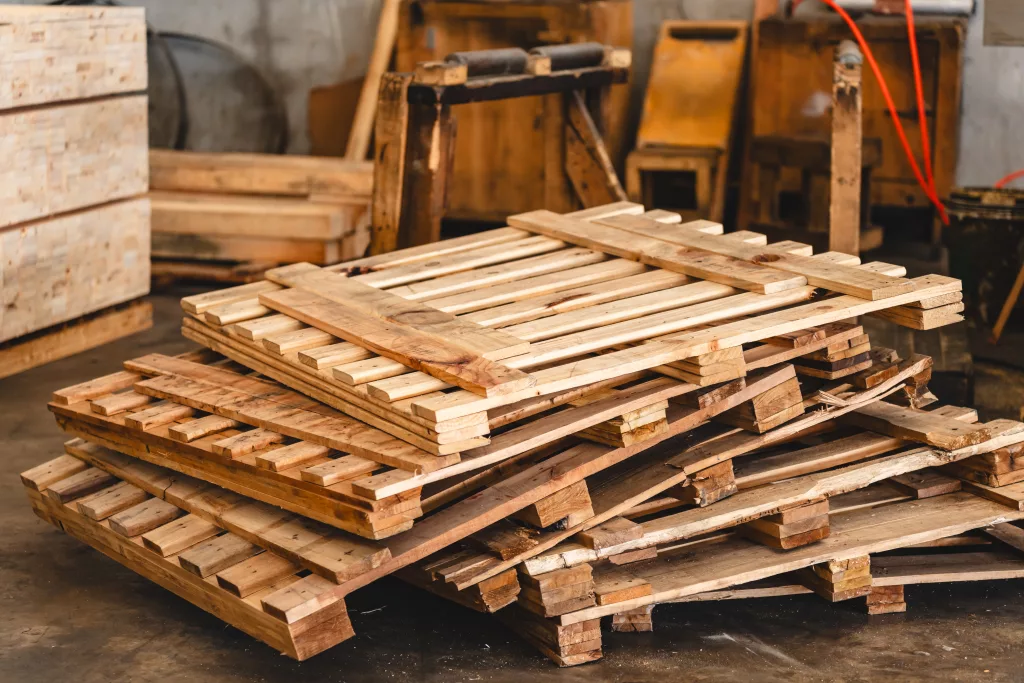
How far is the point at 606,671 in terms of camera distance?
3.08m

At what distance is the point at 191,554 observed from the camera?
10.2 ft

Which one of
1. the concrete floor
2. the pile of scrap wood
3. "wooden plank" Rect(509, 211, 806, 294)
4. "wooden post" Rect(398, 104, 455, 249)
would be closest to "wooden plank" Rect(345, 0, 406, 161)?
"wooden post" Rect(398, 104, 455, 249)

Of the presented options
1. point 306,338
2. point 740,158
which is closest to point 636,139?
point 740,158

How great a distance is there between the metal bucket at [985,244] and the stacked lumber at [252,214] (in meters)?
2.96

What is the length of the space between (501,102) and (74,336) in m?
3.01

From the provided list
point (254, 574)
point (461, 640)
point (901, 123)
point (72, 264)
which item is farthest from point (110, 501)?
point (901, 123)

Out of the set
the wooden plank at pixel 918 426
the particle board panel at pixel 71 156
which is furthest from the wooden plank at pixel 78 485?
the wooden plank at pixel 918 426

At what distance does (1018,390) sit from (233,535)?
3.52 m

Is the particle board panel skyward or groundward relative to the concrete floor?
skyward

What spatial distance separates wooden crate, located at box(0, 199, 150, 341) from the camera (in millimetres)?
5180

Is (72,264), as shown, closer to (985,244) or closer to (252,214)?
(252,214)

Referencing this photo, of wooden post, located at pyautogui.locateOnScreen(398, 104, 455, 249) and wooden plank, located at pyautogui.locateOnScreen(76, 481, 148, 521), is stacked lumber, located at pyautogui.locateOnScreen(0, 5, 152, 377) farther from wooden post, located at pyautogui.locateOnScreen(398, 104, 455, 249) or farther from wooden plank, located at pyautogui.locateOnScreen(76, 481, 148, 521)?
wooden plank, located at pyautogui.locateOnScreen(76, 481, 148, 521)

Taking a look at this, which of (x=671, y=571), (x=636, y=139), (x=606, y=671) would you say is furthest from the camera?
(x=636, y=139)

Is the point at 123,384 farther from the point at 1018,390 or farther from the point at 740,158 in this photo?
the point at 740,158
